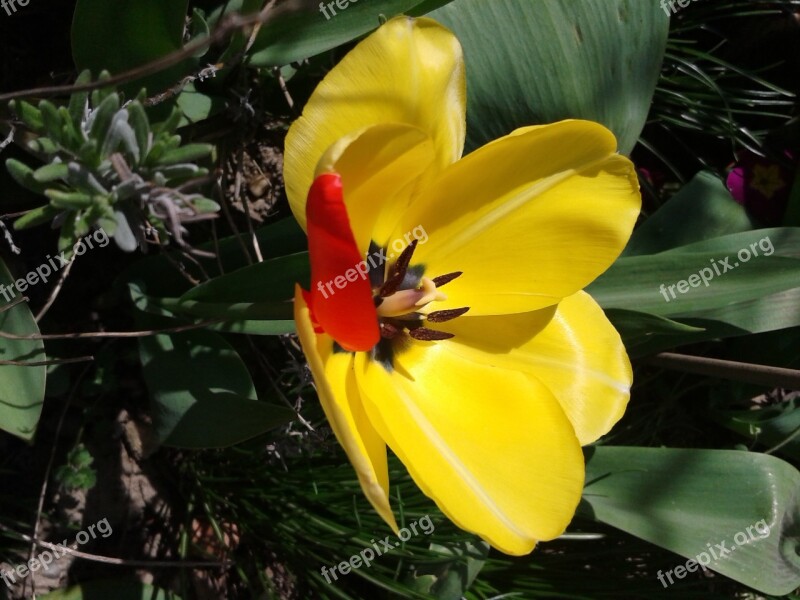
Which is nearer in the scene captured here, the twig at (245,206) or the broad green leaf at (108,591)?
the twig at (245,206)

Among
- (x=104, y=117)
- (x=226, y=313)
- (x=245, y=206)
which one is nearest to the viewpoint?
(x=104, y=117)

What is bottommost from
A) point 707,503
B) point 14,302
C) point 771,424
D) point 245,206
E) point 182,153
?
point 771,424

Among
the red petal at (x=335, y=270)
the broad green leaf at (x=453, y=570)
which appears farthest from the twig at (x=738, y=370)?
the red petal at (x=335, y=270)

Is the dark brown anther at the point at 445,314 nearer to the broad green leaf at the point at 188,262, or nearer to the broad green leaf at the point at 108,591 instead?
the broad green leaf at the point at 188,262

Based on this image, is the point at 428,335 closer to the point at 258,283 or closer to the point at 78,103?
the point at 258,283

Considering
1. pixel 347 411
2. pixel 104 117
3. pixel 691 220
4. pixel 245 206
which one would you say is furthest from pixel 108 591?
pixel 691 220

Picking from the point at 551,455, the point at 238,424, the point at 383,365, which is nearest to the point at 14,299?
the point at 238,424
